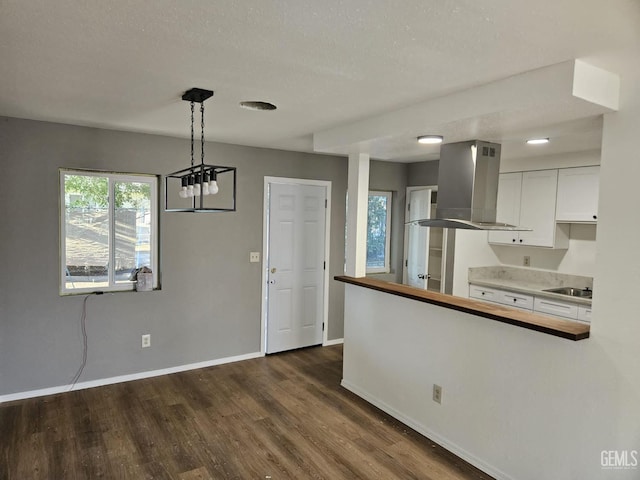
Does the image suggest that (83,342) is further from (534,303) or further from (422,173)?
(534,303)

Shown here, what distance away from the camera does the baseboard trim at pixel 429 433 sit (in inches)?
104

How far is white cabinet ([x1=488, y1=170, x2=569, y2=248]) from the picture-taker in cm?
433

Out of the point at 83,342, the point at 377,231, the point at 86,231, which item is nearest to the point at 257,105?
the point at 86,231

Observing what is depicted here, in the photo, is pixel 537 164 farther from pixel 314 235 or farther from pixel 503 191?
pixel 314 235

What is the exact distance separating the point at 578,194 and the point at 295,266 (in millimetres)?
2989

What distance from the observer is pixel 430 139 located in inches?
120

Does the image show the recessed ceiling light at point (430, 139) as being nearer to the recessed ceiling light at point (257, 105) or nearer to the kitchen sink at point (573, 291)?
the recessed ceiling light at point (257, 105)

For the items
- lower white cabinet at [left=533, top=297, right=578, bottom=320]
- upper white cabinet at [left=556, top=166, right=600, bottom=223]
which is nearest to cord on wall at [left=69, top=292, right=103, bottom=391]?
lower white cabinet at [left=533, top=297, right=578, bottom=320]

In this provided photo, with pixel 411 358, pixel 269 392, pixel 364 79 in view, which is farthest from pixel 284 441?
pixel 364 79

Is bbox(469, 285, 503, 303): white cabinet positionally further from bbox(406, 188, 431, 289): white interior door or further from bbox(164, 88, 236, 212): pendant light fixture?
bbox(164, 88, 236, 212): pendant light fixture

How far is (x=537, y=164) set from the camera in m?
4.40

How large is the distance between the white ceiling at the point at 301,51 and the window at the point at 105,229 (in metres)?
0.83

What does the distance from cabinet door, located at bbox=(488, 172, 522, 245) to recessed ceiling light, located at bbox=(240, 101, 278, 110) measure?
2883mm

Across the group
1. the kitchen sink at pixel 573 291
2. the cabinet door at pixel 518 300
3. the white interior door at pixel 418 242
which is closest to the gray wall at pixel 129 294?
the white interior door at pixel 418 242
